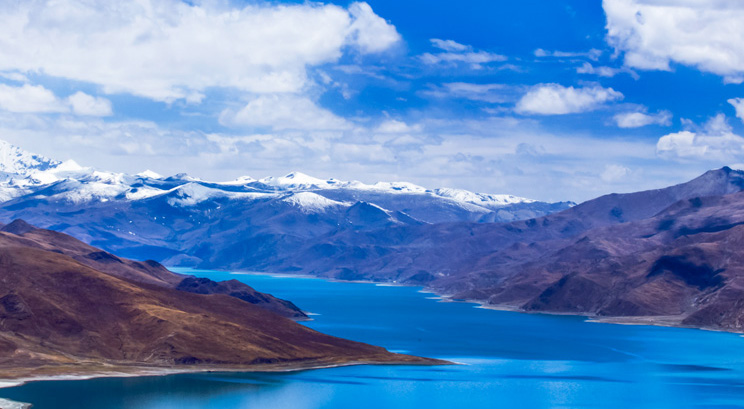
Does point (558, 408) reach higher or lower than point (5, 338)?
lower

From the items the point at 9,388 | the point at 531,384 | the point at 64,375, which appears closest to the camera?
the point at 9,388

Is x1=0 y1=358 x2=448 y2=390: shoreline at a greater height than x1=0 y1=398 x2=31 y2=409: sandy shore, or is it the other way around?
x1=0 y1=358 x2=448 y2=390: shoreline

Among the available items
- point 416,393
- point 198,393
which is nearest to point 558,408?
point 416,393

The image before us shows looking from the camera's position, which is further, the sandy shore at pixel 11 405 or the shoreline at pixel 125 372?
the shoreline at pixel 125 372

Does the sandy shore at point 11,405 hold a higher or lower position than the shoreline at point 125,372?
lower

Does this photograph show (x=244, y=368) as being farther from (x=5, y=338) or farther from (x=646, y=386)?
(x=646, y=386)

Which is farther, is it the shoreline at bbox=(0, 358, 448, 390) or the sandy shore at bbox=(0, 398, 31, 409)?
the shoreline at bbox=(0, 358, 448, 390)

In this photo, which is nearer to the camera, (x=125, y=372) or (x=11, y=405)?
(x=11, y=405)

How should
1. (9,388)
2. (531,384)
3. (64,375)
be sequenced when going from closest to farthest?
(9,388) < (64,375) < (531,384)

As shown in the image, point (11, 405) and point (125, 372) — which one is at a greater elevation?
point (125, 372)

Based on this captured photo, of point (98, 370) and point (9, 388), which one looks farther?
point (98, 370)
